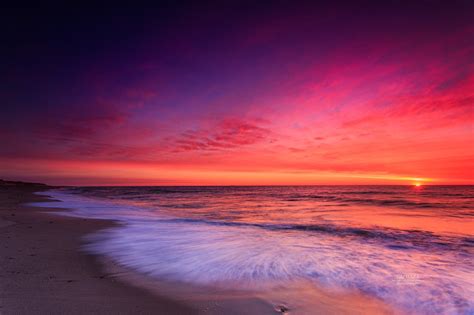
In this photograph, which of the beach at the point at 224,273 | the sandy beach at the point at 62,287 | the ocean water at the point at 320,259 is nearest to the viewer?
the sandy beach at the point at 62,287

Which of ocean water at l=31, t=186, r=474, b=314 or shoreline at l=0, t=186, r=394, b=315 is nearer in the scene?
shoreline at l=0, t=186, r=394, b=315

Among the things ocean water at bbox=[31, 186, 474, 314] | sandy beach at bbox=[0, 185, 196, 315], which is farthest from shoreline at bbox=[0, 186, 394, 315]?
ocean water at bbox=[31, 186, 474, 314]

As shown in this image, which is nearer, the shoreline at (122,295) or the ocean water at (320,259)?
the shoreline at (122,295)

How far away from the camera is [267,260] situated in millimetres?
8094

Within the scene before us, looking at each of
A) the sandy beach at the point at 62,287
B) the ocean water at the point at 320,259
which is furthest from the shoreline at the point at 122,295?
the ocean water at the point at 320,259

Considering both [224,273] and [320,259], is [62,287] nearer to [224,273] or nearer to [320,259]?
[224,273]

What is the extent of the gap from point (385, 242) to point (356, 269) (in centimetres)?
451

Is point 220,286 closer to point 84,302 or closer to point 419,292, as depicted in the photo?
point 84,302

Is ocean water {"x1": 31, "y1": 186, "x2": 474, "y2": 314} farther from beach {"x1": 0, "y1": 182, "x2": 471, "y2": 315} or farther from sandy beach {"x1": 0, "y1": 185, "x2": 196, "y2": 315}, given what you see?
sandy beach {"x1": 0, "y1": 185, "x2": 196, "y2": 315}

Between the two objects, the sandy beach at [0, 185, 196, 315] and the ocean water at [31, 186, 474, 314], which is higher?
the sandy beach at [0, 185, 196, 315]

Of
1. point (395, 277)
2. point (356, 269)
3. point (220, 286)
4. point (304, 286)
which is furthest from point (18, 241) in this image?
point (395, 277)

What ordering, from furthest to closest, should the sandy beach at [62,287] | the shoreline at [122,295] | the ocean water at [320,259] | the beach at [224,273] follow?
1. the ocean water at [320,259]
2. the beach at [224,273]
3. the shoreline at [122,295]
4. the sandy beach at [62,287]

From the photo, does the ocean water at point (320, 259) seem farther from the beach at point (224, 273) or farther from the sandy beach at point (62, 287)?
the sandy beach at point (62, 287)

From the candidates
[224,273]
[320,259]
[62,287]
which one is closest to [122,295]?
[62,287]
